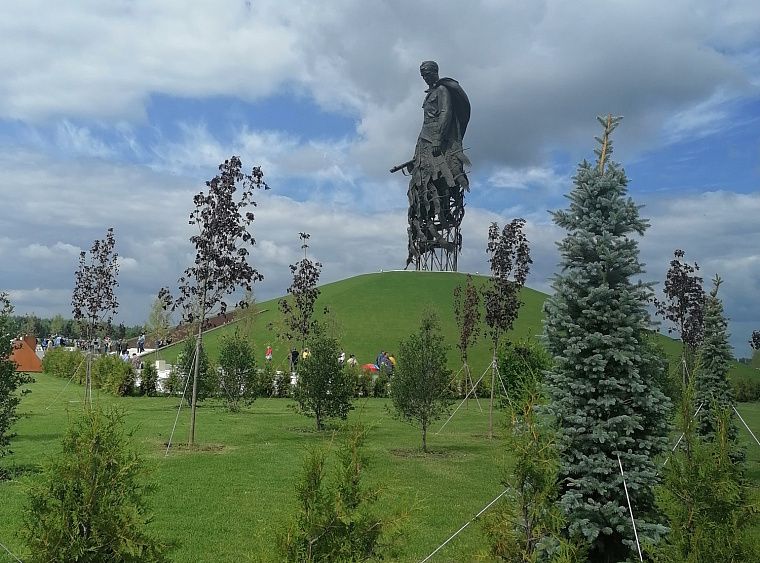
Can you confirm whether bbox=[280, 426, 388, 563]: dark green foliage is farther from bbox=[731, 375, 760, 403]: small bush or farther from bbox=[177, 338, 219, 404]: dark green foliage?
bbox=[731, 375, 760, 403]: small bush

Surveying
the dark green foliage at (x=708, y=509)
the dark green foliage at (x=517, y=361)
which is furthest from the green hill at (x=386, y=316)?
the dark green foliage at (x=708, y=509)

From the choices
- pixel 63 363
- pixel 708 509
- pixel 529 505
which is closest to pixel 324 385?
pixel 529 505

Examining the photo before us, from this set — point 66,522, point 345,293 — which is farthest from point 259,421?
point 345,293

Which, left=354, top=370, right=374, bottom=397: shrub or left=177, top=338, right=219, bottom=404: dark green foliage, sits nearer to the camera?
left=177, top=338, right=219, bottom=404: dark green foliage

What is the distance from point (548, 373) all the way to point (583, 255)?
1478mm

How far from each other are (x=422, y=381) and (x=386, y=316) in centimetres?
3591

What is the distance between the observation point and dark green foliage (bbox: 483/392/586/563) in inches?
218

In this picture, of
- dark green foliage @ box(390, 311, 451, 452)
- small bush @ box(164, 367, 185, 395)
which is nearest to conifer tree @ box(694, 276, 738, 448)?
dark green foliage @ box(390, 311, 451, 452)

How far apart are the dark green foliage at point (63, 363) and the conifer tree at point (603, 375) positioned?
3250cm

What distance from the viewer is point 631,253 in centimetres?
727

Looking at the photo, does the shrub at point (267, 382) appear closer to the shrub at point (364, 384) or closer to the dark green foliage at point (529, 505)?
the shrub at point (364, 384)

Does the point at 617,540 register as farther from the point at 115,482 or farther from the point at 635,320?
the point at 115,482

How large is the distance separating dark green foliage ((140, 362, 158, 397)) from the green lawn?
6626 millimetres

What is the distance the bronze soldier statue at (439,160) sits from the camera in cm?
5478
